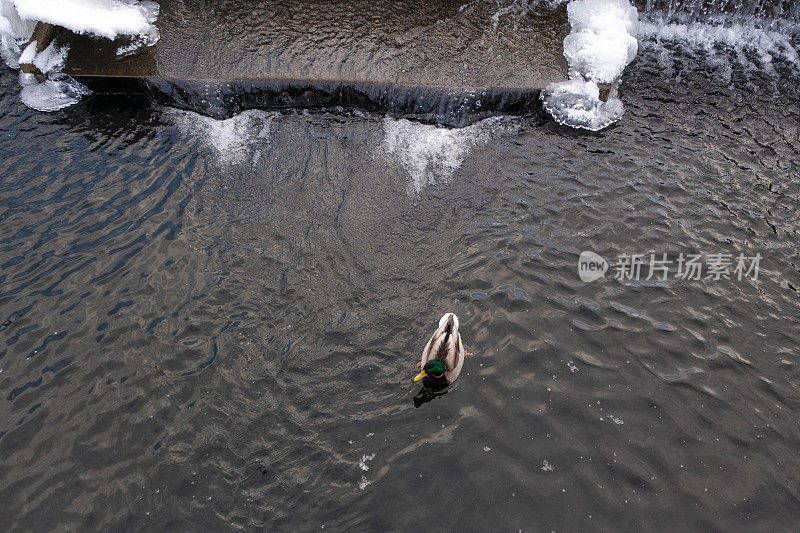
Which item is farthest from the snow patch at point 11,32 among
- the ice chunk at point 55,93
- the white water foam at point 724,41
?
the white water foam at point 724,41

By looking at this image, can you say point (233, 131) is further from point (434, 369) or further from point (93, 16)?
point (434, 369)

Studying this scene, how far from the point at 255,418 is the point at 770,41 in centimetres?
1184

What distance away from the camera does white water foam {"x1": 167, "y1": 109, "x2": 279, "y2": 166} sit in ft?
27.1

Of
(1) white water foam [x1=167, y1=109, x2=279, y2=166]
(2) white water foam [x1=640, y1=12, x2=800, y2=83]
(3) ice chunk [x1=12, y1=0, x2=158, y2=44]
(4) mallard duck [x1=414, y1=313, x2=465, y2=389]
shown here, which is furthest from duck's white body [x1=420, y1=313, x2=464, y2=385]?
(3) ice chunk [x1=12, y1=0, x2=158, y2=44]

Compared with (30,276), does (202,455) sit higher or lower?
lower

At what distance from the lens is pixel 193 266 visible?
6.95 meters

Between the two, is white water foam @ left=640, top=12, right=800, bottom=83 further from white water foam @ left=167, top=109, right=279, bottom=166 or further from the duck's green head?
the duck's green head

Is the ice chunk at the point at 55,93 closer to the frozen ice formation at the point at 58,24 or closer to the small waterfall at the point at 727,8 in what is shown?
the frozen ice formation at the point at 58,24

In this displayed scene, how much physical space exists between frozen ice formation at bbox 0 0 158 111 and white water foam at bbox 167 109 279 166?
1777 mm

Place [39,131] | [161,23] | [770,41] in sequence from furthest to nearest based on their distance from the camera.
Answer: [770,41]
[161,23]
[39,131]

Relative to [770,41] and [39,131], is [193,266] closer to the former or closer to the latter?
[39,131]

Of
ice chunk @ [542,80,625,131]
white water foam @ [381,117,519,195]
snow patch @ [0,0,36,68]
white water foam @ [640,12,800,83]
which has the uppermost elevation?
snow patch @ [0,0,36,68]

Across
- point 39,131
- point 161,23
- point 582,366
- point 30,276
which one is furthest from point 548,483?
point 161,23

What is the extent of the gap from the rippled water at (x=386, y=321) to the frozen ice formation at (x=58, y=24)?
369mm
